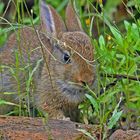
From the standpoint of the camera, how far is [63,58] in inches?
235

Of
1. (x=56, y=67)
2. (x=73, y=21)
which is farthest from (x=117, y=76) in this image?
(x=73, y=21)

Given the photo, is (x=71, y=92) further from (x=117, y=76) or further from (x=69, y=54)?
(x=117, y=76)

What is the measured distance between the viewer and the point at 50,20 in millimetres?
6266

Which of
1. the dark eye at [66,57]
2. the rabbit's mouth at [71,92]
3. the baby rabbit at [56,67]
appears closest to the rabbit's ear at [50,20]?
the baby rabbit at [56,67]

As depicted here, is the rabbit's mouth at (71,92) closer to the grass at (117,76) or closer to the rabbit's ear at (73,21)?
the grass at (117,76)

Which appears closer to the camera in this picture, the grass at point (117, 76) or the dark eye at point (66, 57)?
the grass at point (117, 76)

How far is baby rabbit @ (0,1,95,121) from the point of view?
5666 millimetres

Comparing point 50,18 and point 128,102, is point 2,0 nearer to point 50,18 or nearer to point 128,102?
point 50,18

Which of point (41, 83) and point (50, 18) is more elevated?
point (50, 18)

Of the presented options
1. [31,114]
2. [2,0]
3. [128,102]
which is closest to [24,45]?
[31,114]

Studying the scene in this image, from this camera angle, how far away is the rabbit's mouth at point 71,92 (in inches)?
226

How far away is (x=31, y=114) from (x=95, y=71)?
29.4 inches

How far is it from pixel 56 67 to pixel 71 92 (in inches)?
11.6

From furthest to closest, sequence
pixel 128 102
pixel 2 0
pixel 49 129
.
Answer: pixel 2 0
pixel 128 102
pixel 49 129
